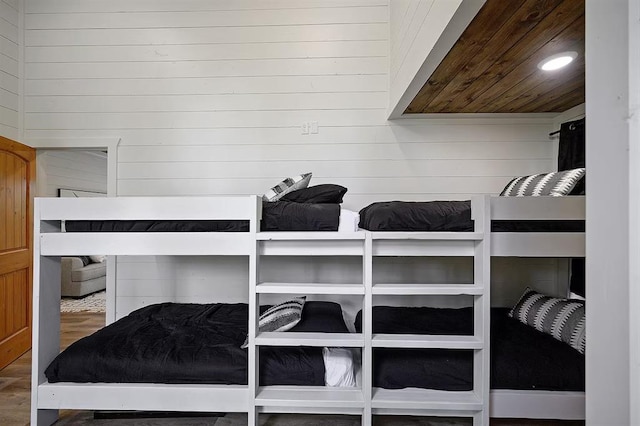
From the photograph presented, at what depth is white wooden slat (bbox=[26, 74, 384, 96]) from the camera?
2.97 m

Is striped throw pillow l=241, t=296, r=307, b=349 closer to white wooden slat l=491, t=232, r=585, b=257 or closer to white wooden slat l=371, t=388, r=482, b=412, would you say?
white wooden slat l=371, t=388, r=482, b=412

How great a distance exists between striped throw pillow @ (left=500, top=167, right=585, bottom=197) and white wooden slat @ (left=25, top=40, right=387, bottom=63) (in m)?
1.55

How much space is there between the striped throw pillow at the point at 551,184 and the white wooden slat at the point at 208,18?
176cm

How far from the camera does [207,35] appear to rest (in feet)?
9.80

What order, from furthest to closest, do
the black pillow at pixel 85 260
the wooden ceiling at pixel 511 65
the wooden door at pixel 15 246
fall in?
the black pillow at pixel 85 260, the wooden door at pixel 15 246, the wooden ceiling at pixel 511 65

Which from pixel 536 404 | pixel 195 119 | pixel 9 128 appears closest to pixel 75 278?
pixel 9 128

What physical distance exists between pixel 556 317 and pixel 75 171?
6.95 m

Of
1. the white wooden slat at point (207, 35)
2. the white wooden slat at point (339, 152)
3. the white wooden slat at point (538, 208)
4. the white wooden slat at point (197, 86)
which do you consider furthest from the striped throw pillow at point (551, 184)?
the white wooden slat at point (207, 35)

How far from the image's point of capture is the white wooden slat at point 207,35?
2949mm

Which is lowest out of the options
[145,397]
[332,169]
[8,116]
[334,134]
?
[145,397]

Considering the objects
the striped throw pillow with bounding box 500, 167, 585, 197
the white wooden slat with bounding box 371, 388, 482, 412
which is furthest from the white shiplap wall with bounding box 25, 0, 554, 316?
the white wooden slat with bounding box 371, 388, 482, 412

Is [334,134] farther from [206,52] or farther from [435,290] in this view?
[435,290]

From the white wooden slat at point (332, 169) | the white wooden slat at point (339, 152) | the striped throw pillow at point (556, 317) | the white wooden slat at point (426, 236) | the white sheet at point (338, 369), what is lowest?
the white sheet at point (338, 369)

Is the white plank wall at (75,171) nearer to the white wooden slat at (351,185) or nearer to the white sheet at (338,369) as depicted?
the white wooden slat at (351,185)
